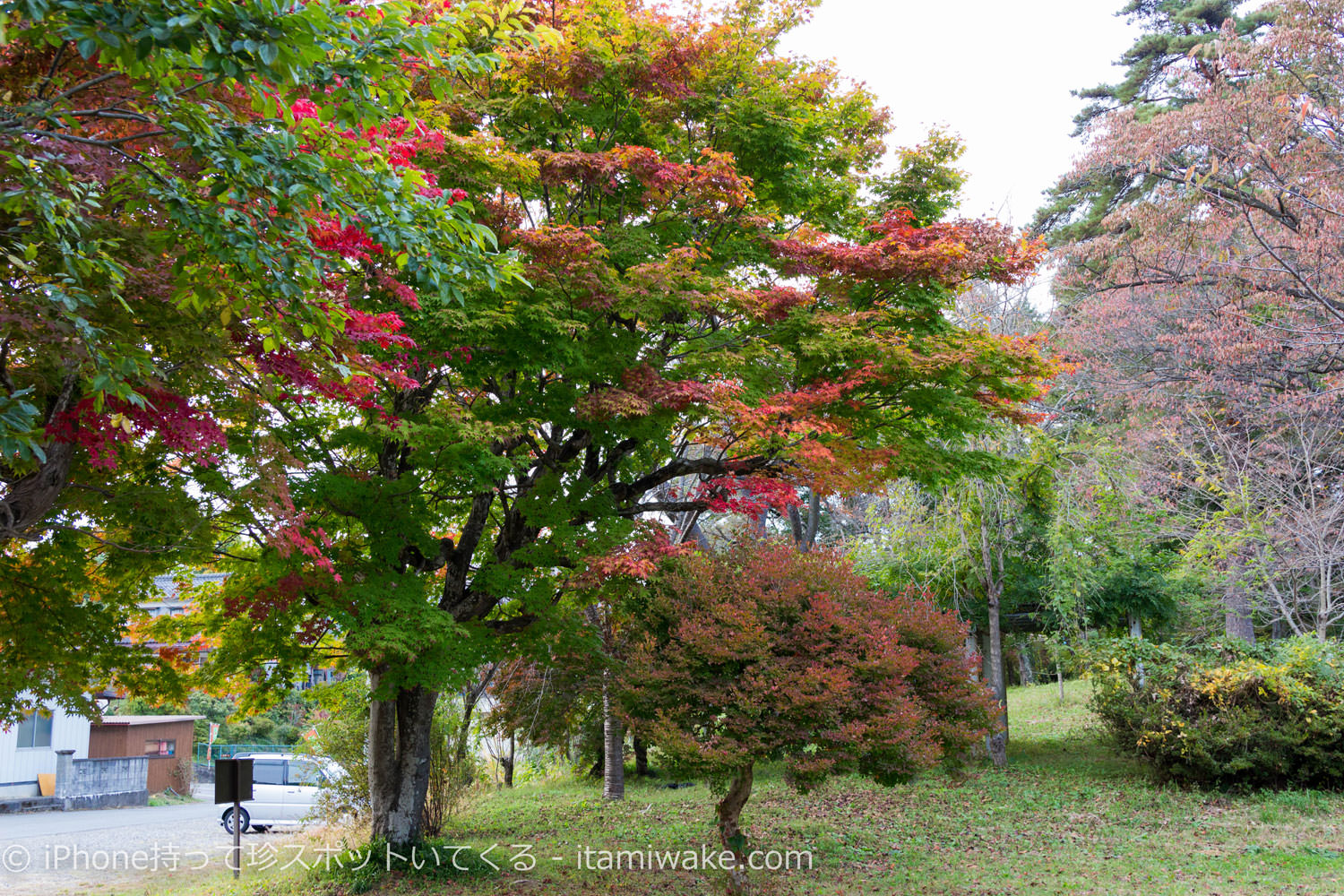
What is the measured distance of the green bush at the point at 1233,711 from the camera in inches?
471

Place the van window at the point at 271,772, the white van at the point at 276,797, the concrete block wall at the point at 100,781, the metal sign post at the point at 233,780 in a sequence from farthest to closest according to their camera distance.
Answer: the concrete block wall at the point at 100,781
the van window at the point at 271,772
the white van at the point at 276,797
the metal sign post at the point at 233,780

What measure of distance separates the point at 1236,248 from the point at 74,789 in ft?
92.9

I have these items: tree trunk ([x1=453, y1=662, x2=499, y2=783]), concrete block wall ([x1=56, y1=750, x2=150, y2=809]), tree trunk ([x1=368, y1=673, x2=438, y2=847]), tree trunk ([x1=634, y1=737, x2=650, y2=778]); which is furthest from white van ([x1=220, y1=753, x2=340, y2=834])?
tree trunk ([x1=368, y1=673, x2=438, y2=847])

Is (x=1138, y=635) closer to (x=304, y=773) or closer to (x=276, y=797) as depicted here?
(x=304, y=773)

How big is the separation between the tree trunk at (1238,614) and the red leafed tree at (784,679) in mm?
9662

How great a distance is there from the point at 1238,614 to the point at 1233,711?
722 cm

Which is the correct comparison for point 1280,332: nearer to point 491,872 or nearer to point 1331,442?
point 1331,442

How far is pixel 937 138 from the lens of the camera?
421 inches

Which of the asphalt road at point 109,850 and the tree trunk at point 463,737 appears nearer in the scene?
the asphalt road at point 109,850

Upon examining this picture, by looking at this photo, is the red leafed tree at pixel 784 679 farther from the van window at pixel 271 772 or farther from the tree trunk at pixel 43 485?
the van window at pixel 271 772

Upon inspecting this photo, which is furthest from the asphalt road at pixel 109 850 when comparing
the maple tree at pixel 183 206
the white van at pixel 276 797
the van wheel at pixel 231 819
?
the maple tree at pixel 183 206

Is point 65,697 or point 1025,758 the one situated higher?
point 65,697

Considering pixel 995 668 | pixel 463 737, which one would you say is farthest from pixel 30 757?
pixel 995 668

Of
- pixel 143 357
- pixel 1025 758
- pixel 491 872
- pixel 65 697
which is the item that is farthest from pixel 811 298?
pixel 1025 758
